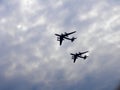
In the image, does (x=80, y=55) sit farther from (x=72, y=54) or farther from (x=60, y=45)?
(x=60, y=45)

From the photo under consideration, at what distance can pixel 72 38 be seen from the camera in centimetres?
18888

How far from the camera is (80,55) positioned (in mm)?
197375

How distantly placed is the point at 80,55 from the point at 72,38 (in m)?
15.1

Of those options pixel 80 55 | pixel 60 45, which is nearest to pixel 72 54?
pixel 80 55

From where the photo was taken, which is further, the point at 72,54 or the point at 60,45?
the point at 72,54

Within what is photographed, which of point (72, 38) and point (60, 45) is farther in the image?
point (72, 38)

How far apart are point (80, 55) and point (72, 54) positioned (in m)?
6.14

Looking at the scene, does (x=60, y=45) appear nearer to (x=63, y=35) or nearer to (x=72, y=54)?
(x=63, y=35)

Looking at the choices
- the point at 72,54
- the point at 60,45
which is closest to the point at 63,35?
the point at 60,45

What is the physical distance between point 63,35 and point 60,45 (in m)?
6.51

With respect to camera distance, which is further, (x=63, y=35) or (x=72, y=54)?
(x=72, y=54)

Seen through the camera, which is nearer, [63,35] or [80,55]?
[63,35]

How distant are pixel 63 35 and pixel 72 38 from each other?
37.7 ft

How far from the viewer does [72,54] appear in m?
195
